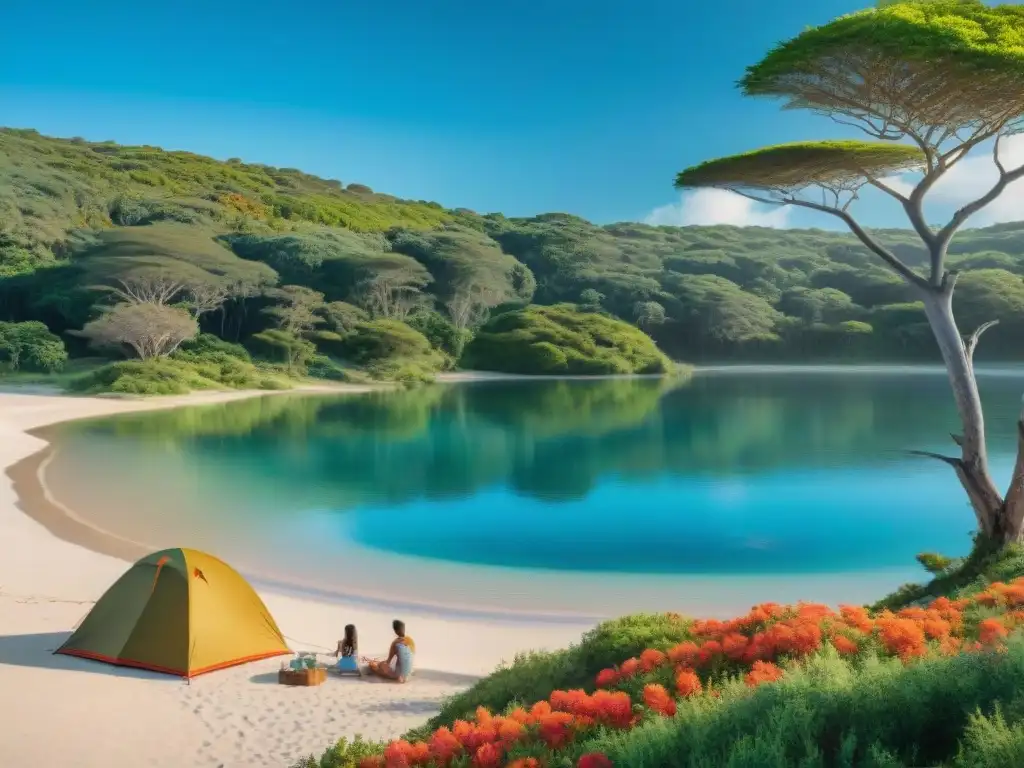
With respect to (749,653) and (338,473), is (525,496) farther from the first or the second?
(749,653)

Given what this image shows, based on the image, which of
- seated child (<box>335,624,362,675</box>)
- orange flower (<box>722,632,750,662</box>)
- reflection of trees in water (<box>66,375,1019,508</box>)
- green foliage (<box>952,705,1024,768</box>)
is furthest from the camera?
reflection of trees in water (<box>66,375,1019,508</box>)

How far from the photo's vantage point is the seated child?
6.89 meters

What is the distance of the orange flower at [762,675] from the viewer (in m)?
3.63

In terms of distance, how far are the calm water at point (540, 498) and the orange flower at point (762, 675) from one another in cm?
587

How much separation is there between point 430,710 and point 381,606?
354cm

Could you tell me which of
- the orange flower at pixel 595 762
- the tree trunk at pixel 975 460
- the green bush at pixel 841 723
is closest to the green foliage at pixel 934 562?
the tree trunk at pixel 975 460

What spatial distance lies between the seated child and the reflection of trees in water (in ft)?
27.7

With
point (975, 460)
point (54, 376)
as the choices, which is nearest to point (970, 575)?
point (975, 460)

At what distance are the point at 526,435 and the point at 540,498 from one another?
8.76 meters

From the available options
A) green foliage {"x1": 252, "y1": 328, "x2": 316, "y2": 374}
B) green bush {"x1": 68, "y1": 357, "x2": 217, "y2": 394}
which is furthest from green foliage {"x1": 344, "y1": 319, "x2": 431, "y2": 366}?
green bush {"x1": 68, "y1": 357, "x2": 217, "y2": 394}

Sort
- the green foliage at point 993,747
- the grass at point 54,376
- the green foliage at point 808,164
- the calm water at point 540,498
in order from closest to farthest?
the green foliage at point 993,747, the green foliage at point 808,164, the calm water at point 540,498, the grass at point 54,376

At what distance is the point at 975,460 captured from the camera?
25.7 feet

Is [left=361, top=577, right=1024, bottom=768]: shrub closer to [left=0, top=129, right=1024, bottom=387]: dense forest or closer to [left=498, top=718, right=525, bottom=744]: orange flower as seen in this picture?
[left=498, top=718, right=525, bottom=744]: orange flower

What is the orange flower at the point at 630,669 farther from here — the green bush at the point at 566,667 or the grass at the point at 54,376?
the grass at the point at 54,376
